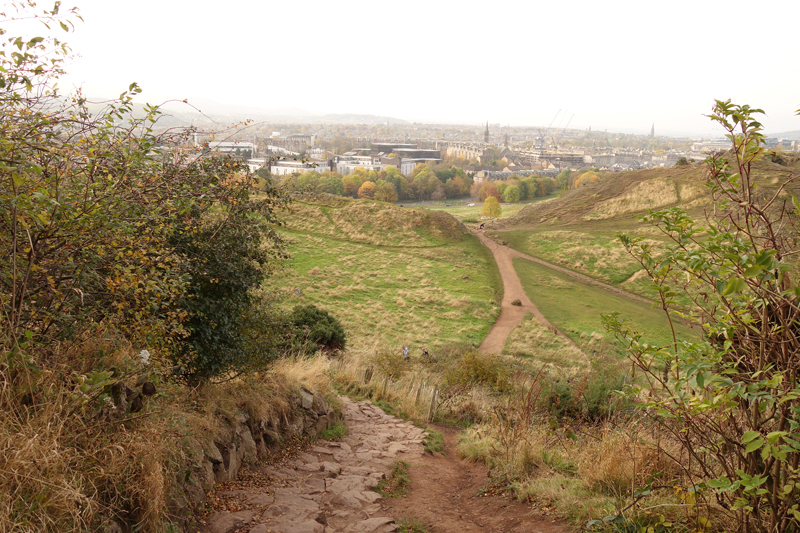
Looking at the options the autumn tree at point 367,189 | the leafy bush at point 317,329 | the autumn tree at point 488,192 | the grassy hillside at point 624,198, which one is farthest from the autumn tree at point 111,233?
the autumn tree at point 488,192

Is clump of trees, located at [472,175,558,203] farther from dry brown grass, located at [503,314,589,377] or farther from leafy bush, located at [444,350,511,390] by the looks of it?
leafy bush, located at [444,350,511,390]

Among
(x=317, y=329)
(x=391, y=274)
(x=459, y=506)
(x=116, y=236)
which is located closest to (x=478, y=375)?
(x=317, y=329)

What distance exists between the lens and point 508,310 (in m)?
26.6

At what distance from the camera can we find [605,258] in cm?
3534

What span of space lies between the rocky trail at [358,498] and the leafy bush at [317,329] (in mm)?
5795

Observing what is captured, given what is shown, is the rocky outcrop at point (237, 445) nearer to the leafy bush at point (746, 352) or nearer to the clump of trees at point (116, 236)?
the clump of trees at point (116, 236)

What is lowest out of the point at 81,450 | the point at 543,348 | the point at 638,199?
the point at 543,348

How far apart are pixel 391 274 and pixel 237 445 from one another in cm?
2581

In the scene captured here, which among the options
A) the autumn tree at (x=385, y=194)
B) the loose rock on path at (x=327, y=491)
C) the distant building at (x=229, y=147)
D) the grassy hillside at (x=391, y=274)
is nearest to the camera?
the loose rock on path at (x=327, y=491)

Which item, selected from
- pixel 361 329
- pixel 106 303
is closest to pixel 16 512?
pixel 106 303

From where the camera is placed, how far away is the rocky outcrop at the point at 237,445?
431 centimetres

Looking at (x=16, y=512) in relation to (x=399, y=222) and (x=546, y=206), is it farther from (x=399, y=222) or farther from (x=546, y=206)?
(x=546, y=206)

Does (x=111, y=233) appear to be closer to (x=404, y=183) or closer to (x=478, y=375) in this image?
(x=478, y=375)

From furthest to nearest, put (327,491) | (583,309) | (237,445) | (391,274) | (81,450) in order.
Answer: (391,274) → (583,309) → (237,445) → (327,491) → (81,450)
